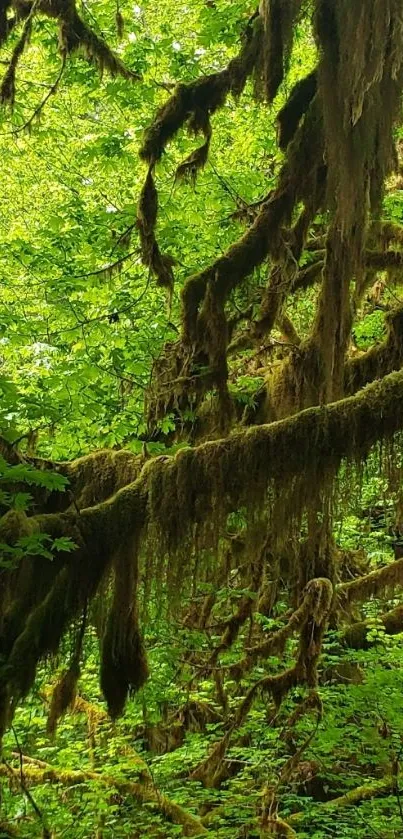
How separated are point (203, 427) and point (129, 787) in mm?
3964

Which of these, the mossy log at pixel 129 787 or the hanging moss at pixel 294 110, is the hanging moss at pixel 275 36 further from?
the mossy log at pixel 129 787

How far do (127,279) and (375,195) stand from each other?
17.1 feet

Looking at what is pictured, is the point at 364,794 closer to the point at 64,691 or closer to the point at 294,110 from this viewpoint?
the point at 64,691

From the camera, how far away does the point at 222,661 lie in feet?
28.4

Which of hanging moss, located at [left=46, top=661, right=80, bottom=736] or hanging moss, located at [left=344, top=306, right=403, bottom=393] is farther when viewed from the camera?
hanging moss, located at [left=344, top=306, right=403, bottom=393]

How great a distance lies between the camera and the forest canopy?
447 centimetres

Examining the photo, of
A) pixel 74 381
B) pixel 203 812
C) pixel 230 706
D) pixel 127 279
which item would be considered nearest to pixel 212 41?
pixel 127 279

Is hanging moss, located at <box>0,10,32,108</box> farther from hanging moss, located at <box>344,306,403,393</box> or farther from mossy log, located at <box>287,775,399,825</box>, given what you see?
mossy log, located at <box>287,775,399,825</box>

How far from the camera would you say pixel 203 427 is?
21.3ft

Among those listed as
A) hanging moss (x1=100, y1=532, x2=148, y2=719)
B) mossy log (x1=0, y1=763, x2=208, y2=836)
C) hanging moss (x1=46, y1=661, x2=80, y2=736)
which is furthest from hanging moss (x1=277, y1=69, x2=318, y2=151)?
mossy log (x1=0, y1=763, x2=208, y2=836)

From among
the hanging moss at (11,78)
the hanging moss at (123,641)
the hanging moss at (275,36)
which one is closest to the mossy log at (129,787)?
the hanging moss at (123,641)

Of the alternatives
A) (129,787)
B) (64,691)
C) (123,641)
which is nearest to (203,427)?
(123,641)

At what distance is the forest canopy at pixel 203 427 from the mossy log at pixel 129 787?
0.02 metres

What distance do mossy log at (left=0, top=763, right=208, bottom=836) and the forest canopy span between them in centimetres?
2
